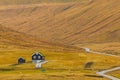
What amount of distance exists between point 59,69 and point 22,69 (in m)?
15.2

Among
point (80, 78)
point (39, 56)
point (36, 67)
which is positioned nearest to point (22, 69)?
point (36, 67)

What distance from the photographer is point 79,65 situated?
170m

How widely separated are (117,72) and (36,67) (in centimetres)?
3318

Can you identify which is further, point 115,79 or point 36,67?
point 36,67

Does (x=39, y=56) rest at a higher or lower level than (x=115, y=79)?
higher

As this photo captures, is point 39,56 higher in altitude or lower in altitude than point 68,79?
higher

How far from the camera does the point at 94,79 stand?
12119 centimetres

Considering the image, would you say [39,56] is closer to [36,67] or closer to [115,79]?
[36,67]

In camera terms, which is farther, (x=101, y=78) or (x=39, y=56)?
(x=39, y=56)

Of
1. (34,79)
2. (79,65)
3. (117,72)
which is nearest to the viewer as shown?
(34,79)

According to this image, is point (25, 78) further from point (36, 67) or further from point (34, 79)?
point (36, 67)

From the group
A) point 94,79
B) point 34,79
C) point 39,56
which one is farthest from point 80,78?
point 39,56

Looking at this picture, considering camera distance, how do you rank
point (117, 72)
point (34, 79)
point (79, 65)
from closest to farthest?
point (34, 79), point (117, 72), point (79, 65)

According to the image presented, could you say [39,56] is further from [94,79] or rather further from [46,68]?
[94,79]
